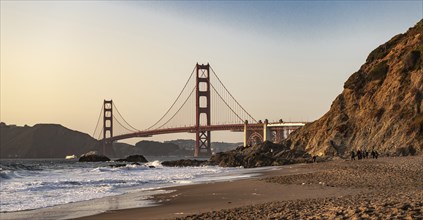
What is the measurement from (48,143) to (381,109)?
150096 mm

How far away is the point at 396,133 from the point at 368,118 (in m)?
5.35

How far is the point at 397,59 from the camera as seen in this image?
172 ft

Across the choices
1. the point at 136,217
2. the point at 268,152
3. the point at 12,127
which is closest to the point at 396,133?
the point at 268,152

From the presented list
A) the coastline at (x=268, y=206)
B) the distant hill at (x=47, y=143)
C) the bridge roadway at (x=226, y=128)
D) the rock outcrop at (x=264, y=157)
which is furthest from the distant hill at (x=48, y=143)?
the coastline at (x=268, y=206)

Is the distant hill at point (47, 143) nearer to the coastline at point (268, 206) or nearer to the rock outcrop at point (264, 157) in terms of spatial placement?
the rock outcrop at point (264, 157)

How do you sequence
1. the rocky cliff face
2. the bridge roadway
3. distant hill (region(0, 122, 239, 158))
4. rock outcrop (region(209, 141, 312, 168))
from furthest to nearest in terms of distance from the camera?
distant hill (region(0, 122, 239, 158))
the bridge roadway
rock outcrop (region(209, 141, 312, 168))
the rocky cliff face

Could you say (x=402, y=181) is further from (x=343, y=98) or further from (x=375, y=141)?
(x=343, y=98)

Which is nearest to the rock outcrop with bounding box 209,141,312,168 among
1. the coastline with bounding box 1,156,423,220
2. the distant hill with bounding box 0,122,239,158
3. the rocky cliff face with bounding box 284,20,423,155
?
the rocky cliff face with bounding box 284,20,423,155

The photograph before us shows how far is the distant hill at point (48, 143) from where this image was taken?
169875 mm

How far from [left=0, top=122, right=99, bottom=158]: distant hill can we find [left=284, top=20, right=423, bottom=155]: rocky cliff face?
417 feet

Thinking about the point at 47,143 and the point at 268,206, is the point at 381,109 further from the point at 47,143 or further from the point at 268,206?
the point at 47,143

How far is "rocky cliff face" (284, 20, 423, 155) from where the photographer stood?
4356cm

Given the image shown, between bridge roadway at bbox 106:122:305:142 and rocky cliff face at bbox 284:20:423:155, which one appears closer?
rocky cliff face at bbox 284:20:423:155

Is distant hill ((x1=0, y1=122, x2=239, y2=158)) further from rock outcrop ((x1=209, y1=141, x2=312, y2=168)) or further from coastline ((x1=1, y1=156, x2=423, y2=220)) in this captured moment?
coastline ((x1=1, y1=156, x2=423, y2=220))
